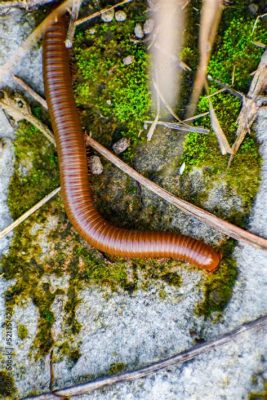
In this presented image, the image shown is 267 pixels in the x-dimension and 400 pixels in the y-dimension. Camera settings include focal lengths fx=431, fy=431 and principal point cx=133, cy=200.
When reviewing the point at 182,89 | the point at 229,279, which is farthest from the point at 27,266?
the point at 182,89

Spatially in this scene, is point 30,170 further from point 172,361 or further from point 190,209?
point 172,361

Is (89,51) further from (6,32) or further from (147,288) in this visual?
(147,288)

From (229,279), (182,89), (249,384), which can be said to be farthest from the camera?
(182,89)

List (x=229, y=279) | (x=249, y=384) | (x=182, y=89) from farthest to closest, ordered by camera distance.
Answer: (x=182, y=89), (x=229, y=279), (x=249, y=384)

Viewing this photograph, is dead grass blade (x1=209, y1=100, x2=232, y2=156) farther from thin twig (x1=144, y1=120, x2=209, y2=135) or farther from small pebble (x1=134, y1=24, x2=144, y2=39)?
small pebble (x1=134, y1=24, x2=144, y2=39)

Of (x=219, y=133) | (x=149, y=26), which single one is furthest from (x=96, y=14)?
(x=219, y=133)

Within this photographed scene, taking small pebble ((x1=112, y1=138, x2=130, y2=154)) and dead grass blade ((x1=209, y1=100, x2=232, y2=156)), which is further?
small pebble ((x1=112, y1=138, x2=130, y2=154))

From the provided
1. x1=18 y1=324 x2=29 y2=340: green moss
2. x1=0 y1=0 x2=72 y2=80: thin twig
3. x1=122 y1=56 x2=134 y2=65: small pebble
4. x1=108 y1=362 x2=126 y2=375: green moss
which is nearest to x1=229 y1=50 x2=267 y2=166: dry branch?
x1=122 y1=56 x2=134 y2=65: small pebble
